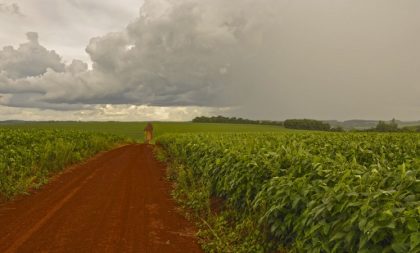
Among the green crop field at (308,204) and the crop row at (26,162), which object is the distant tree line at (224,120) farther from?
the green crop field at (308,204)

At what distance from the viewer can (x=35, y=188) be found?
13.0 m

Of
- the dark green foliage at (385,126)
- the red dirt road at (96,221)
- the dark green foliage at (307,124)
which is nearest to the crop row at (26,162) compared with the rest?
the red dirt road at (96,221)

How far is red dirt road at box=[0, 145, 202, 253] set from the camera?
715 cm

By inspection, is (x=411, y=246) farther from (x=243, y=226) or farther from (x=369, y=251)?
(x=243, y=226)

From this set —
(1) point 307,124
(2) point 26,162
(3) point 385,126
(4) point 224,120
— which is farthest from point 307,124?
(2) point 26,162

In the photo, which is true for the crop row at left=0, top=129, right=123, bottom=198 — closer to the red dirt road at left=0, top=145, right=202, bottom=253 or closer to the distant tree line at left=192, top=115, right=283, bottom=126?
the red dirt road at left=0, top=145, right=202, bottom=253

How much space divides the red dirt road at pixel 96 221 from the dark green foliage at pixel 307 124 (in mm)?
108705

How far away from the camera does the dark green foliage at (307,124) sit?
11719cm

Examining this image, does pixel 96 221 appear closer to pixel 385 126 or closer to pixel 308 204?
pixel 308 204

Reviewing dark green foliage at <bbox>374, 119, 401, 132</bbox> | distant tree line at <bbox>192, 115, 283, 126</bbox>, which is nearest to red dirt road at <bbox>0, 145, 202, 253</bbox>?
dark green foliage at <bbox>374, 119, 401, 132</bbox>

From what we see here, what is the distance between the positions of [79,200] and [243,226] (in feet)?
18.9

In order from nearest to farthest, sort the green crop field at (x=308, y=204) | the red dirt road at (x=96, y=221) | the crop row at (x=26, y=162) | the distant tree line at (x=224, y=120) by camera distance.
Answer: the green crop field at (x=308, y=204)
the red dirt road at (x=96, y=221)
the crop row at (x=26, y=162)
the distant tree line at (x=224, y=120)

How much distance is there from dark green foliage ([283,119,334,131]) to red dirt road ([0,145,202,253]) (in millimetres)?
108705

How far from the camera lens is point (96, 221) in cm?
870
